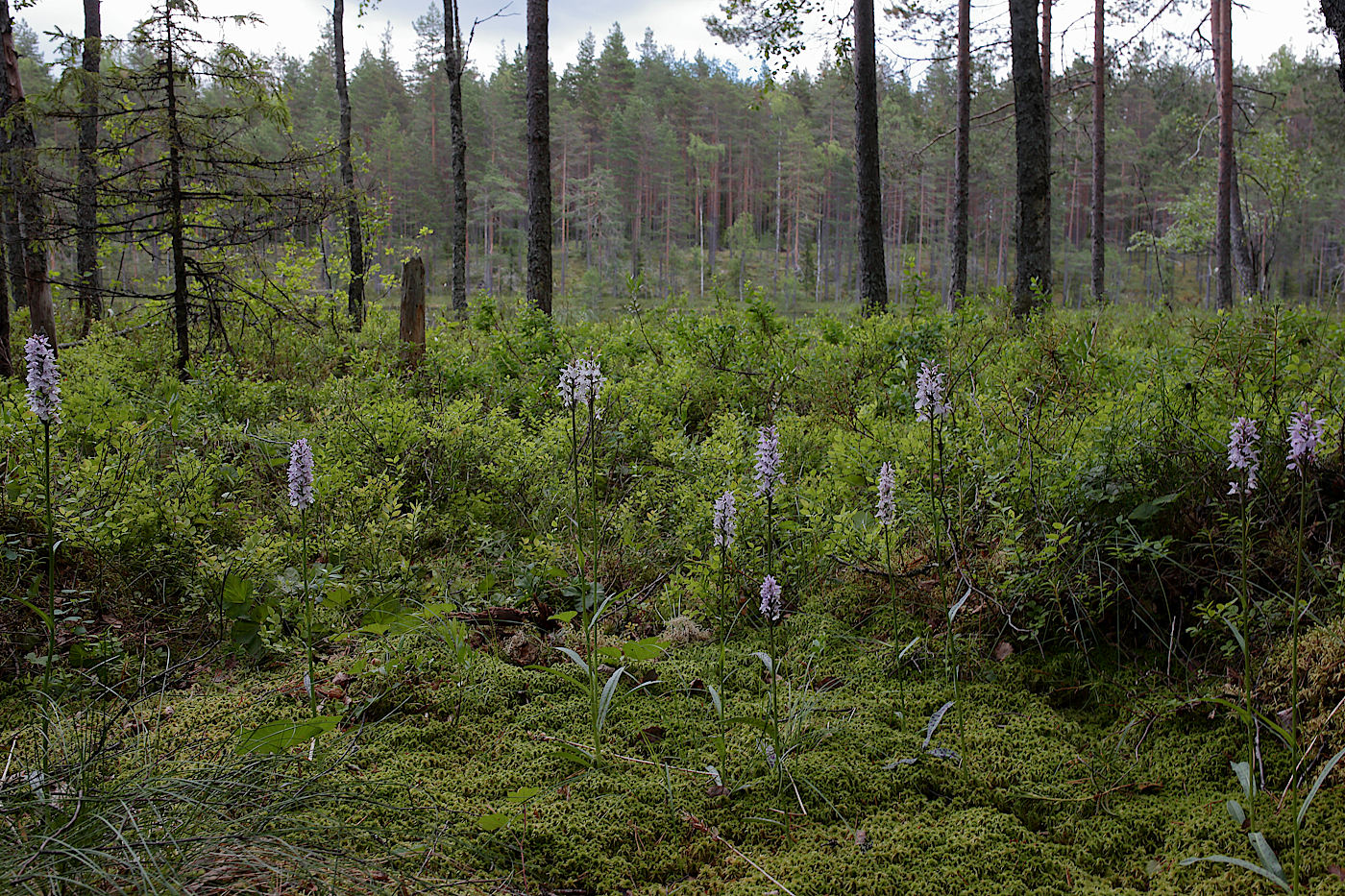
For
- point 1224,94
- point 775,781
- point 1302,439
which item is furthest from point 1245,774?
point 1224,94

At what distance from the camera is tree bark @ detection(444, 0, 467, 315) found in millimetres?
15844

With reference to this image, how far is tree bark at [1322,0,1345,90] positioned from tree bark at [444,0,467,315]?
13446 mm

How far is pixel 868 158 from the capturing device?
1077 cm

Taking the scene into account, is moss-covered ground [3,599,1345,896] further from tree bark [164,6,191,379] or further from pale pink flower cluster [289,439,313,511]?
tree bark [164,6,191,379]

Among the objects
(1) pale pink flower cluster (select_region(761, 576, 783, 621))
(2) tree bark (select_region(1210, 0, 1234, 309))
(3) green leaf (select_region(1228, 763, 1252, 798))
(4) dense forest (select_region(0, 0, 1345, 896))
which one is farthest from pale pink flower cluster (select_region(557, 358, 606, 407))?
(2) tree bark (select_region(1210, 0, 1234, 309))

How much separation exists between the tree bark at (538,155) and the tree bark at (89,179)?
500cm

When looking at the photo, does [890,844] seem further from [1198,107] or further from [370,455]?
[1198,107]

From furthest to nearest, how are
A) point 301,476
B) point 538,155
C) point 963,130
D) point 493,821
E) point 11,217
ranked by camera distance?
point 963,130 < point 11,217 < point 538,155 < point 301,476 < point 493,821

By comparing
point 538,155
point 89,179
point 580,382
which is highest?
point 89,179

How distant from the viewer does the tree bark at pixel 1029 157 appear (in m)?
8.98

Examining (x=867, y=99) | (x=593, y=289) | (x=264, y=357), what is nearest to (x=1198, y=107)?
(x=867, y=99)

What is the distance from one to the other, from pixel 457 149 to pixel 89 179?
645 cm

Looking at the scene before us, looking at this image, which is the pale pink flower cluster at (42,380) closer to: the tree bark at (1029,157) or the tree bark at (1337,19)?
the tree bark at (1337,19)

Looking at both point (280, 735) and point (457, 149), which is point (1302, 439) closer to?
point (280, 735)
